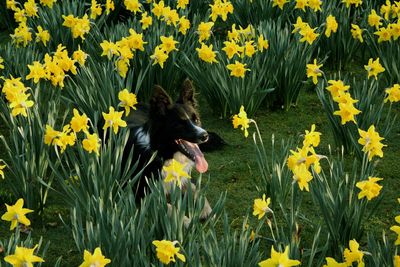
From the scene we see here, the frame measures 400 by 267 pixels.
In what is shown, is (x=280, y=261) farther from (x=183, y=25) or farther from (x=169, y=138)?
(x=183, y=25)

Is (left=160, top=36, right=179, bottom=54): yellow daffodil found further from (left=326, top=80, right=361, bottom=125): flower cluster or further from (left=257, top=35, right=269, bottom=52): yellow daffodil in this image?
(left=326, top=80, right=361, bottom=125): flower cluster

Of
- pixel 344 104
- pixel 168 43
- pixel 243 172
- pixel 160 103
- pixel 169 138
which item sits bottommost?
pixel 243 172

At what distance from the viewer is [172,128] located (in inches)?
161

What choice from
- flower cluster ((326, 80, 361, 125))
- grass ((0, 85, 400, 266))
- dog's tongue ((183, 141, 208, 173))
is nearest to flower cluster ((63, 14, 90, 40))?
grass ((0, 85, 400, 266))

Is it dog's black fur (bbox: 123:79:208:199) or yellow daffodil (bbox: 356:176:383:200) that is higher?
yellow daffodil (bbox: 356:176:383:200)

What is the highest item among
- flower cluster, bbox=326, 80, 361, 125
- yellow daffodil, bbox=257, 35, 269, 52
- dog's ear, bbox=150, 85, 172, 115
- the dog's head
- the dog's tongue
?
flower cluster, bbox=326, 80, 361, 125

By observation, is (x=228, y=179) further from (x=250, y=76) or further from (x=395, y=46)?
(x=395, y=46)

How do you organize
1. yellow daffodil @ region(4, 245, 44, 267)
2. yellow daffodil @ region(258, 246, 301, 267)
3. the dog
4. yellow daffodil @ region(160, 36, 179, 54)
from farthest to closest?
yellow daffodil @ region(160, 36, 179, 54)
the dog
yellow daffodil @ region(4, 245, 44, 267)
yellow daffodil @ region(258, 246, 301, 267)

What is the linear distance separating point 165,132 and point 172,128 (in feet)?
0.19

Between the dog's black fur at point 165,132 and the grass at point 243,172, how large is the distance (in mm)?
398

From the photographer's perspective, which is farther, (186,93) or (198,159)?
(186,93)

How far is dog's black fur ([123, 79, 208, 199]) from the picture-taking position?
4.08 m

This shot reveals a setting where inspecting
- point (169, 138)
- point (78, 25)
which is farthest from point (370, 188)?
point (78, 25)

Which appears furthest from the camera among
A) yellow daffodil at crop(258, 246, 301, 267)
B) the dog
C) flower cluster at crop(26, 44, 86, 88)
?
flower cluster at crop(26, 44, 86, 88)
